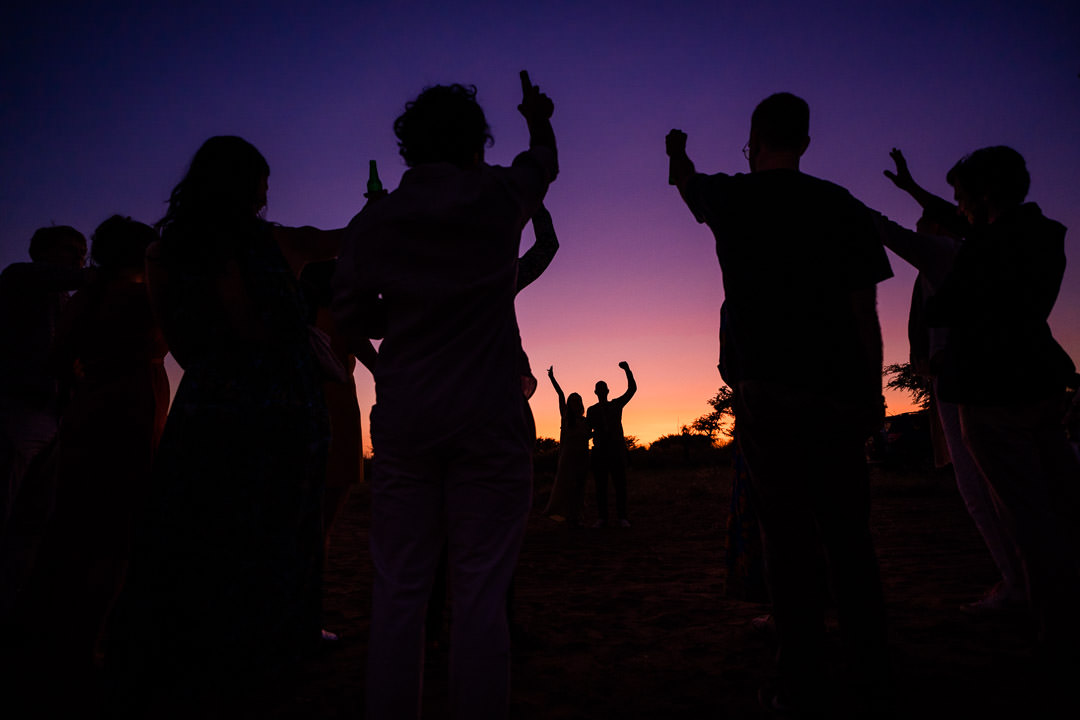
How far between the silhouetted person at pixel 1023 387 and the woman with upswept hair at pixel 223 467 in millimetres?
2743

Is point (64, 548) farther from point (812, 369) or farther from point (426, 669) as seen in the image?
point (812, 369)

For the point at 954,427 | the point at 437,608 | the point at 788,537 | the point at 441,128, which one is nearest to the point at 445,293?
the point at 441,128

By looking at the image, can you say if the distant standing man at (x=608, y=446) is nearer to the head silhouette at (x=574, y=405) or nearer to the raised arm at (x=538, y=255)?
the head silhouette at (x=574, y=405)

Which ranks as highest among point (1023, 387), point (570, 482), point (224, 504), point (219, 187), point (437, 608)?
point (219, 187)

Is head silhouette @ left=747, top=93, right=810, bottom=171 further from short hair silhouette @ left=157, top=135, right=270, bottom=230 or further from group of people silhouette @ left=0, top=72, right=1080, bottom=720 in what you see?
short hair silhouette @ left=157, top=135, right=270, bottom=230

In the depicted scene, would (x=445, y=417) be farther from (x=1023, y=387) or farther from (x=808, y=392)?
(x=1023, y=387)

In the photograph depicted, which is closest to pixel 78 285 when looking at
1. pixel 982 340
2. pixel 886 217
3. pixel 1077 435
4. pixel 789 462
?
pixel 789 462

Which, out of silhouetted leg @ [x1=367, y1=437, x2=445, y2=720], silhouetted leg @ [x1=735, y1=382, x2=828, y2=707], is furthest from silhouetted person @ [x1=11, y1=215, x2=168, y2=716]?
silhouetted leg @ [x1=735, y1=382, x2=828, y2=707]

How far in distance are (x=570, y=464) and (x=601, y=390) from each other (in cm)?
137

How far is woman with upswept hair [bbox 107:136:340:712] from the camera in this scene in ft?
6.48

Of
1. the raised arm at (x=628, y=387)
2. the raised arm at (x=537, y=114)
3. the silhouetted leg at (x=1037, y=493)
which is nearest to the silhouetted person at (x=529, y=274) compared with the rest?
the raised arm at (x=537, y=114)

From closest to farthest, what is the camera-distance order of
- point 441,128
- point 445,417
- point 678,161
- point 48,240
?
point 445,417 < point 441,128 < point 678,161 < point 48,240

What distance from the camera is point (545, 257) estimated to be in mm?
2734

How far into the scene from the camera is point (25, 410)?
11.7ft
